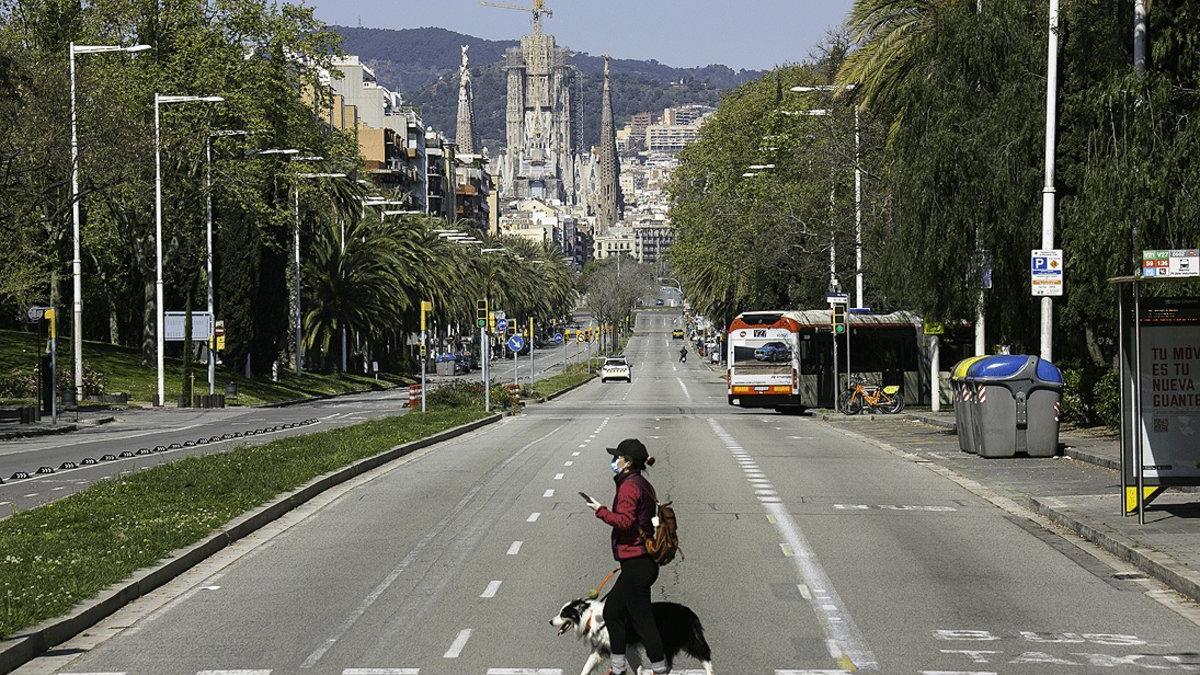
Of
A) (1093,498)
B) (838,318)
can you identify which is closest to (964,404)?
(1093,498)

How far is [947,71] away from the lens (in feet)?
111

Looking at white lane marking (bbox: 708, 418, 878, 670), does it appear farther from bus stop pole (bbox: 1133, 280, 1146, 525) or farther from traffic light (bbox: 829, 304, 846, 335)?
traffic light (bbox: 829, 304, 846, 335)

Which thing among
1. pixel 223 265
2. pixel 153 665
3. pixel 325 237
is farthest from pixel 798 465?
pixel 325 237

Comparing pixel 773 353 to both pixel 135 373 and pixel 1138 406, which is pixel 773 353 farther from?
pixel 1138 406

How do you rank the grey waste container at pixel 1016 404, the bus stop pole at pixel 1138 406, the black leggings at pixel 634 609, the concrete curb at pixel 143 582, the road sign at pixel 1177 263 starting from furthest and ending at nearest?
1. the grey waste container at pixel 1016 404
2. the bus stop pole at pixel 1138 406
3. the road sign at pixel 1177 263
4. the concrete curb at pixel 143 582
5. the black leggings at pixel 634 609

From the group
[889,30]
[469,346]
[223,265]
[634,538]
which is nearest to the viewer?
[634,538]

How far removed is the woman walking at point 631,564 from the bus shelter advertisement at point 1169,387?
9628 mm

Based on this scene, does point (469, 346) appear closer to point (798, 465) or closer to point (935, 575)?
point (798, 465)

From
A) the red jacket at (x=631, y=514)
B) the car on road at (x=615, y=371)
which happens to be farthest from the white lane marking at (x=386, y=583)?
the car on road at (x=615, y=371)

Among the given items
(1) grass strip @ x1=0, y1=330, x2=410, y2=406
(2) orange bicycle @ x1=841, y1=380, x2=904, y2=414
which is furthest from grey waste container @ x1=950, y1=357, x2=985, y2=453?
(1) grass strip @ x1=0, y1=330, x2=410, y2=406

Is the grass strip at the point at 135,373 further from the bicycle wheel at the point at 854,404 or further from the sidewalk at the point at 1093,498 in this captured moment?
the sidewalk at the point at 1093,498

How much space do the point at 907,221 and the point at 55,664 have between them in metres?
26.1

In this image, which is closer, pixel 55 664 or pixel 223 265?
pixel 55 664

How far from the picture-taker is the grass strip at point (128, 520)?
12914mm
